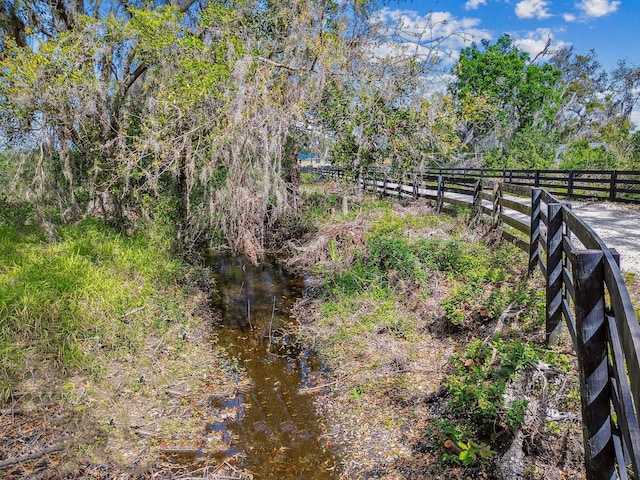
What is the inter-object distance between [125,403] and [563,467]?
15.6 ft

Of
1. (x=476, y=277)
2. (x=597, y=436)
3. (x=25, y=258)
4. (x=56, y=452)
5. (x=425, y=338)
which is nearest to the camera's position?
(x=597, y=436)

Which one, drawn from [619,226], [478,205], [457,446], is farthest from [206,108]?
[619,226]

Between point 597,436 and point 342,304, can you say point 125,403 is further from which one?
point 597,436

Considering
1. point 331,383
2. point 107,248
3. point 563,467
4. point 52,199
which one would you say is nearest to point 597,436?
point 563,467

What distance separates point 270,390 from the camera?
6.02 meters

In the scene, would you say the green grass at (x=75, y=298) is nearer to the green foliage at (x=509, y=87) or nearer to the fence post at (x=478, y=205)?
the fence post at (x=478, y=205)

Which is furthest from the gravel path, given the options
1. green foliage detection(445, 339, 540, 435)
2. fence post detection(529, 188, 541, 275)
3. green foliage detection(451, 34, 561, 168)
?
green foliage detection(451, 34, 561, 168)

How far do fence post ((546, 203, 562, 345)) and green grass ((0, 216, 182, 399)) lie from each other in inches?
216

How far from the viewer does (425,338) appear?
6.51 metres

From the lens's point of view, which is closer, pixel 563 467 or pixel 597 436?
pixel 597 436

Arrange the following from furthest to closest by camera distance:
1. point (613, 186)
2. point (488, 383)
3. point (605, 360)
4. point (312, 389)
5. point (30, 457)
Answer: point (613, 186), point (312, 389), point (488, 383), point (30, 457), point (605, 360)

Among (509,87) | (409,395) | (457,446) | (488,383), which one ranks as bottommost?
(409,395)

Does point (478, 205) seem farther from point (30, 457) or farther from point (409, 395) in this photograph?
point (30, 457)

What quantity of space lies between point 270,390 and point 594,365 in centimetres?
439
